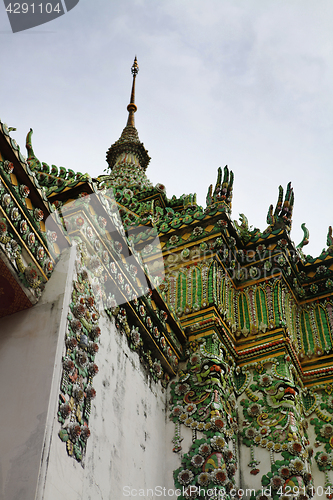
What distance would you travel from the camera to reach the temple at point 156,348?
4035 mm

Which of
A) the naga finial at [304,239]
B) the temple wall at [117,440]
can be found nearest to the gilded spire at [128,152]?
the naga finial at [304,239]

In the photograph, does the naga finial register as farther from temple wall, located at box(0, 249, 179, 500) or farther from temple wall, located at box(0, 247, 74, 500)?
temple wall, located at box(0, 247, 74, 500)

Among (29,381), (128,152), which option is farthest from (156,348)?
(128,152)

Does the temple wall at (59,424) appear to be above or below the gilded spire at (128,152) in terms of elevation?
below

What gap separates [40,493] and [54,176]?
470 cm

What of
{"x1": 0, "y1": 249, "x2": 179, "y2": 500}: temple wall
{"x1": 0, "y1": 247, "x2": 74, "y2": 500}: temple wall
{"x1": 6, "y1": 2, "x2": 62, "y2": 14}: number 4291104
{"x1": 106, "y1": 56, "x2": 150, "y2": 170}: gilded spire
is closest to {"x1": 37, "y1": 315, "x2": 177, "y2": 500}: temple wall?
{"x1": 0, "y1": 249, "x2": 179, "y2": 500}: temple wall

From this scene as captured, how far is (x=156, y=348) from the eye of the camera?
19.9ft

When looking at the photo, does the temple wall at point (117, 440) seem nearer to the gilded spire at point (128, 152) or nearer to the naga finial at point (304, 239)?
the naga finial at point (304, 239)

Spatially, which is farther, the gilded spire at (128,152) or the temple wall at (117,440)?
the gilded spire at (128,152)

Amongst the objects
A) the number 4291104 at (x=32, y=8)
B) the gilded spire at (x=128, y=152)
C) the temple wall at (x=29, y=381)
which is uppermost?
the gilded spire at (x=128, y=152)

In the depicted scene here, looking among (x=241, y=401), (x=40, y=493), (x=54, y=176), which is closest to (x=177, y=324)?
Answer: (x=241, y=401)

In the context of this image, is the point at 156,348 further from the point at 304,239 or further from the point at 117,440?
the point at 304,239

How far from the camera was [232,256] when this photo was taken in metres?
7.76

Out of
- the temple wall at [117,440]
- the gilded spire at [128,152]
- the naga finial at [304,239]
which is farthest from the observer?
the gilded spire at [128,152]
